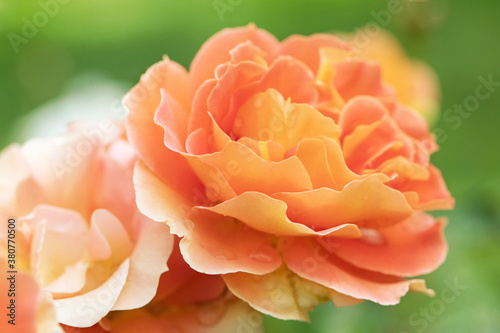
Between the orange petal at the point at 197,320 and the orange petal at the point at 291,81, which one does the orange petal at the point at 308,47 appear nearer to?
the orange petal at the point at 291,81

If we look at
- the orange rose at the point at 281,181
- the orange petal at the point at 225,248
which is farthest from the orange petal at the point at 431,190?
the orange petal at the point at 225,248

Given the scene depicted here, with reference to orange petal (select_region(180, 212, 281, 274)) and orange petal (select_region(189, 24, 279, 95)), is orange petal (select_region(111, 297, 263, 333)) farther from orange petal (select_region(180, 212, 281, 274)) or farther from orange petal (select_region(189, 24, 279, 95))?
orange petal (select_region(189, 24, 279, 95))

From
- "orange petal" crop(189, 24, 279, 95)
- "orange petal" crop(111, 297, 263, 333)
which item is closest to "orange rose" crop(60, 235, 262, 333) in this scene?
"orange petal" crop(111, 297, 263, 333)

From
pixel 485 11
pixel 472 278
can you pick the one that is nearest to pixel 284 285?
pixel 472 278

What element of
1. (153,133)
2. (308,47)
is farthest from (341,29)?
(153,133)

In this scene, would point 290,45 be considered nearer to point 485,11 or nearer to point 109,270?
point 109,270

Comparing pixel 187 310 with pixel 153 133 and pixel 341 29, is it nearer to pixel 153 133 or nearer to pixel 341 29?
pixel 153 133
